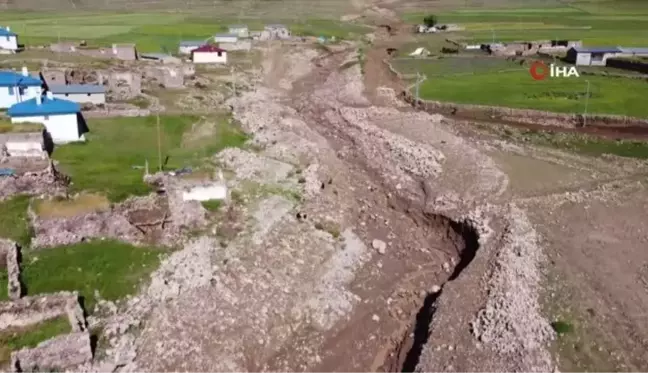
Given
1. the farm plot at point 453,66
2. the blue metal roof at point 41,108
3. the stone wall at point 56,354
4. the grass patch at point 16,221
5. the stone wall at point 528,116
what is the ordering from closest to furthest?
the stone wall at point 56,354 < the grass patch at point 16,221 < the blue metal roof at point 41,108 < the stone wall at point 528,116 < the farm plot at point 453,66

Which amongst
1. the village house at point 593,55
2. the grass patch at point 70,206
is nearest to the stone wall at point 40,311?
the grass patch at point 70,206

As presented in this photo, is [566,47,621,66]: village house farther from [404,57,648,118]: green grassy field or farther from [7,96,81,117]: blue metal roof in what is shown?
[7,96,81,117]: blue metal roof

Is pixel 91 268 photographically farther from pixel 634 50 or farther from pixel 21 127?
pixel 634 50

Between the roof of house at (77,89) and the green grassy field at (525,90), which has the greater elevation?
the roof of house at (77,89)

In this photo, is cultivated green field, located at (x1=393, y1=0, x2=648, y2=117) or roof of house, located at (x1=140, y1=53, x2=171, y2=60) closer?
cultivated green field, located at (x1=393, y1=0, x2=648, y2=117)

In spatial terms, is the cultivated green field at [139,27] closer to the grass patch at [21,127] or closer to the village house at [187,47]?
the village house at [187,47]

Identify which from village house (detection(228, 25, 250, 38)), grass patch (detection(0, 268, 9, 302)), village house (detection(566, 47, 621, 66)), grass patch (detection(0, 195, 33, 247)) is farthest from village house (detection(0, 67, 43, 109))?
village house (detection(566, 47, 621, 66))

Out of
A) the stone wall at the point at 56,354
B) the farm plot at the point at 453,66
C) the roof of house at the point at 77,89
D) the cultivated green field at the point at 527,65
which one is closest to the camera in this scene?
the stone wall at the point at 56,354
